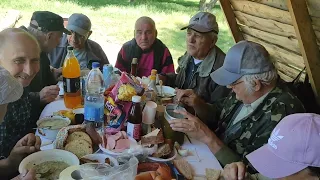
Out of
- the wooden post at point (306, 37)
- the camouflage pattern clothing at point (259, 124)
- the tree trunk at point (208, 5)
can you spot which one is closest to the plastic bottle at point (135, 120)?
the camouflage pattern clothing at point (259, 124)

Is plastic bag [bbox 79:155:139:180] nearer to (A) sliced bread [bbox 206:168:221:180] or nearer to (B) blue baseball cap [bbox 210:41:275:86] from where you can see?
(A) sliced bread [bbox 206:168:221:180]

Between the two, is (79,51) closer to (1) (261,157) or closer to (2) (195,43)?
(2) (195,43)

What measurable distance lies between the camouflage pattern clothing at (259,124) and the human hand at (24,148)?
3.19 feet

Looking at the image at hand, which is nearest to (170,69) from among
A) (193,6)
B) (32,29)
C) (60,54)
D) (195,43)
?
(195,43)

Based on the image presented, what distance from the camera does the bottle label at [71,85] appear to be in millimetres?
2235

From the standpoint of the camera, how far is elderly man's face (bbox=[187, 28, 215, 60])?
285 centimetres

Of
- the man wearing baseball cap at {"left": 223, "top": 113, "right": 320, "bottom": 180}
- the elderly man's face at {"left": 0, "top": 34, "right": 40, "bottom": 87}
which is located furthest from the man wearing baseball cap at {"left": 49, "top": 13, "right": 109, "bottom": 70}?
the man wearing baseball cap at {"left": 223, "top": 113, "right": 320, "bottom": 180}

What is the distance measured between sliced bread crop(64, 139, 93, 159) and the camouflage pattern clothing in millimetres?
703

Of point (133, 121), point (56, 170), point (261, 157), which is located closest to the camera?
point (261, 157)

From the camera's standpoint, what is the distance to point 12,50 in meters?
1.98

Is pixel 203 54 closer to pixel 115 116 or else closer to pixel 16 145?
pixel 115 116

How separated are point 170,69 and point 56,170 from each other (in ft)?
7.48

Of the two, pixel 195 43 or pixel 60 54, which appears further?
pixel 60 54

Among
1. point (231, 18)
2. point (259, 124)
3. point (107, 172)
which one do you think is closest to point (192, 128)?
point (259, 124)
